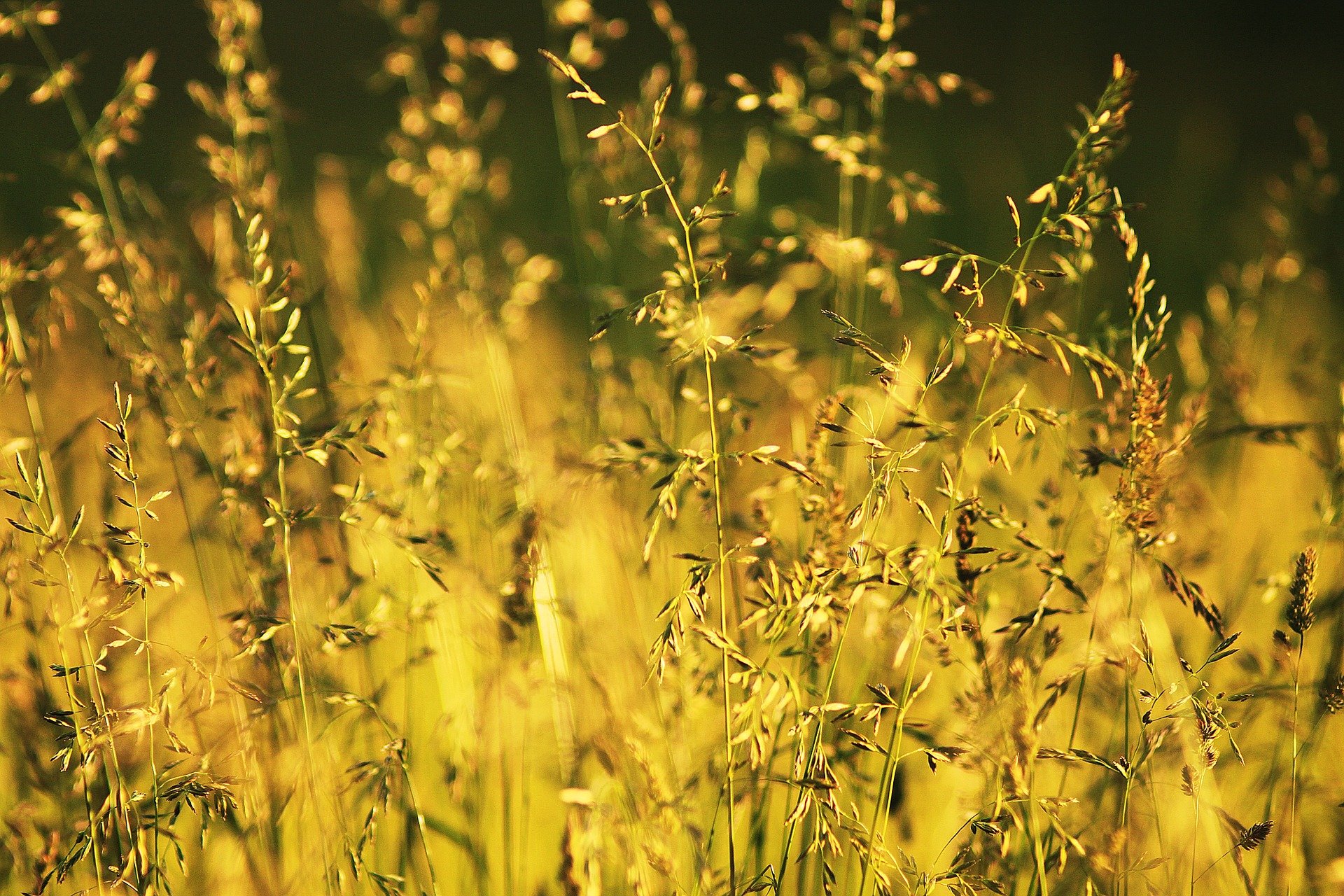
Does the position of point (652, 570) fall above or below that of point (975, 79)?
below

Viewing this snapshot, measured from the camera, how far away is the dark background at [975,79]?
4.03m

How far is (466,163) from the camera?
1.87 m

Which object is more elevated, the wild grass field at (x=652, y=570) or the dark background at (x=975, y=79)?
the dark background at (x=975, y=79)

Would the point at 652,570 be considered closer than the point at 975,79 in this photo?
Yes

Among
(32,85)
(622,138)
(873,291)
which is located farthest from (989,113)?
(32,85)

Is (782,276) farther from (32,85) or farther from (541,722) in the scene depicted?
(32,85)

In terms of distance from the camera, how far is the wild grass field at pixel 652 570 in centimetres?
101

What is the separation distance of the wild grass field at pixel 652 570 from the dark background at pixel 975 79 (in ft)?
6.21

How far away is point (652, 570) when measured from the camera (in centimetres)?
168

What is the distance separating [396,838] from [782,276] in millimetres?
1027

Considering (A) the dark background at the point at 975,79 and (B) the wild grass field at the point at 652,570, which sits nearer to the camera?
(B) the wild grass field at the point at 652,570

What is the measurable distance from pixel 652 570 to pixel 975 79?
5269mm

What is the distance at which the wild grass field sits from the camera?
1013 millimetres

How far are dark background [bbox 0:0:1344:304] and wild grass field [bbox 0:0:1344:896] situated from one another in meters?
1.89
